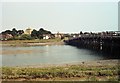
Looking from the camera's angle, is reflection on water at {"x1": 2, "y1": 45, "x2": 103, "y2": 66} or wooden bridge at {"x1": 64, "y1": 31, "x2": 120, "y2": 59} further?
wooden bridge at {"x1": 64, "y1": 31, "x2": 120, "y2": 59}

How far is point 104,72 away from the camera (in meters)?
23.0

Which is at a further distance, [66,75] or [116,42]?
[116,42]

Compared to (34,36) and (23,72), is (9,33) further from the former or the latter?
(23,72)

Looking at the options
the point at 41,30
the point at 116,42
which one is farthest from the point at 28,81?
the point at 41,30

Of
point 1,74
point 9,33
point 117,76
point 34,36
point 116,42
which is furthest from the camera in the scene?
point 9,33

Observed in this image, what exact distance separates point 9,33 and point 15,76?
454 ft

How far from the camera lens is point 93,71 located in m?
23.6

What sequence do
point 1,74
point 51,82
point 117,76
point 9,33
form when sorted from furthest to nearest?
point 9,33 < point 1,74 < point 117,76 < point 51,82

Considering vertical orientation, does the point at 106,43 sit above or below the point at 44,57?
above

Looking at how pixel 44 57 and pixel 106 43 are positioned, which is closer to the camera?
pixel 44 57

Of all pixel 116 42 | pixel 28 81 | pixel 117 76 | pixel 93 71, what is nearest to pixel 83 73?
pixel 93 71

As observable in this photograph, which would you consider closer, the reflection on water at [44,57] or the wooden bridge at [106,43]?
the reflection on water at [44,57]

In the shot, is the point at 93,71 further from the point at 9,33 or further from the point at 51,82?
the point at 9,33

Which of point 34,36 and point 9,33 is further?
point 9,33
